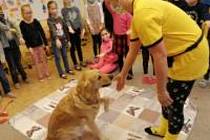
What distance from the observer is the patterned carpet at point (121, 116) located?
257 cm

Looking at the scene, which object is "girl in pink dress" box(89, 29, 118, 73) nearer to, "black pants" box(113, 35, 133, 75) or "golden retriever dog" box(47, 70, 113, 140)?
"black pants" box(113, 35, 133, 75)

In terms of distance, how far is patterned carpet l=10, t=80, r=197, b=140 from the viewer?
2568 mm

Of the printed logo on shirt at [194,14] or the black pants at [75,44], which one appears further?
the black pants at [75,44]

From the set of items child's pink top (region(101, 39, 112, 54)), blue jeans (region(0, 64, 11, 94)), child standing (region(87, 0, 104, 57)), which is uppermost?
child standing (region(87, 0, 104, 57))

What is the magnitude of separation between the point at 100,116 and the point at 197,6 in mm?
1496

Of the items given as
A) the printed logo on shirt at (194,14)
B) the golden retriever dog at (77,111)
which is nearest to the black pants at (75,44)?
the printed logo on shirt at (194,14)

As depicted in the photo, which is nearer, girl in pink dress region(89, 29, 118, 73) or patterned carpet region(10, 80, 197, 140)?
patterned carpet region(10, 80, 197, 140)

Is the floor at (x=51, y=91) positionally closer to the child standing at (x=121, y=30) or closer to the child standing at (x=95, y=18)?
the child standing at (x=121, y=30)

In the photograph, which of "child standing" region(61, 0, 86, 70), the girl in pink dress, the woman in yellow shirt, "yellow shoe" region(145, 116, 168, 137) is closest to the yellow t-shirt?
the woman in yellow shirt

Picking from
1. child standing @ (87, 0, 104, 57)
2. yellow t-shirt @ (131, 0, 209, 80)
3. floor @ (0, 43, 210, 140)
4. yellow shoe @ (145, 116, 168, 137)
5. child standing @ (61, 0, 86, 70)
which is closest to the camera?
yellow t-shirt @ (131, 0, 209, 80)

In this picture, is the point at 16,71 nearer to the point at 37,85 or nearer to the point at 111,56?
the point at 37,85

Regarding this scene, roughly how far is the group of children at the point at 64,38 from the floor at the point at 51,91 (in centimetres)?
11

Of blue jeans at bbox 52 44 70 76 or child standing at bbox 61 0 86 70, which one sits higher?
child standing at bbox 61 0 86 70

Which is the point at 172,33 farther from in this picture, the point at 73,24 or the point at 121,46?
the point at 73,24
